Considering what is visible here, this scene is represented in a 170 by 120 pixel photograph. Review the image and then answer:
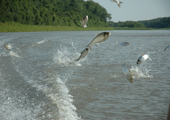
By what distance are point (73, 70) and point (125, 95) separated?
152 inches

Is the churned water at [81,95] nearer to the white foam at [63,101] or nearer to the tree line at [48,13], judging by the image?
the white foam at [63,101]

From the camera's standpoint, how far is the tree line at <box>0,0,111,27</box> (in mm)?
54062

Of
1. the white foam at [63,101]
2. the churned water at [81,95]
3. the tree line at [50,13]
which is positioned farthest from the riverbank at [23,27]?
the white foam at [63,101]

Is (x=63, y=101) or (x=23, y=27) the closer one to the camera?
(x=63, y=101)

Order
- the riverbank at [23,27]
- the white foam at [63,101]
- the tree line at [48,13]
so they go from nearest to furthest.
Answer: the white foam at [63,101]
the riverbank at [23,27]
the tree line at [48,13]

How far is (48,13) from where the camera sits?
70.4 m

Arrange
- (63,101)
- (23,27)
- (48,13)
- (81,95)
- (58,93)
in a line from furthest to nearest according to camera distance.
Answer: (48,13)
(23,27)
(58,93)
(81,95)
(63,101)

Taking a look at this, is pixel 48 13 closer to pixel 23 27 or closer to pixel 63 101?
pixel 23 27

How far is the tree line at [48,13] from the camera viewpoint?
54062 mm

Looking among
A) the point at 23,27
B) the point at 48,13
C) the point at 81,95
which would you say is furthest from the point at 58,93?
the point at 48,13

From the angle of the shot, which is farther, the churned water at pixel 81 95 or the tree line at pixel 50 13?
the tree line at pixel 50 13

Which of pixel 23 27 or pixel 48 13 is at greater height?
pixel 48 13

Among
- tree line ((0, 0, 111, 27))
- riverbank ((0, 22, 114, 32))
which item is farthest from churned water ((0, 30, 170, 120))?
tree line ((0, 0, 111, 27))

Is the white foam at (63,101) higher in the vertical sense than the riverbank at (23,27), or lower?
lower
